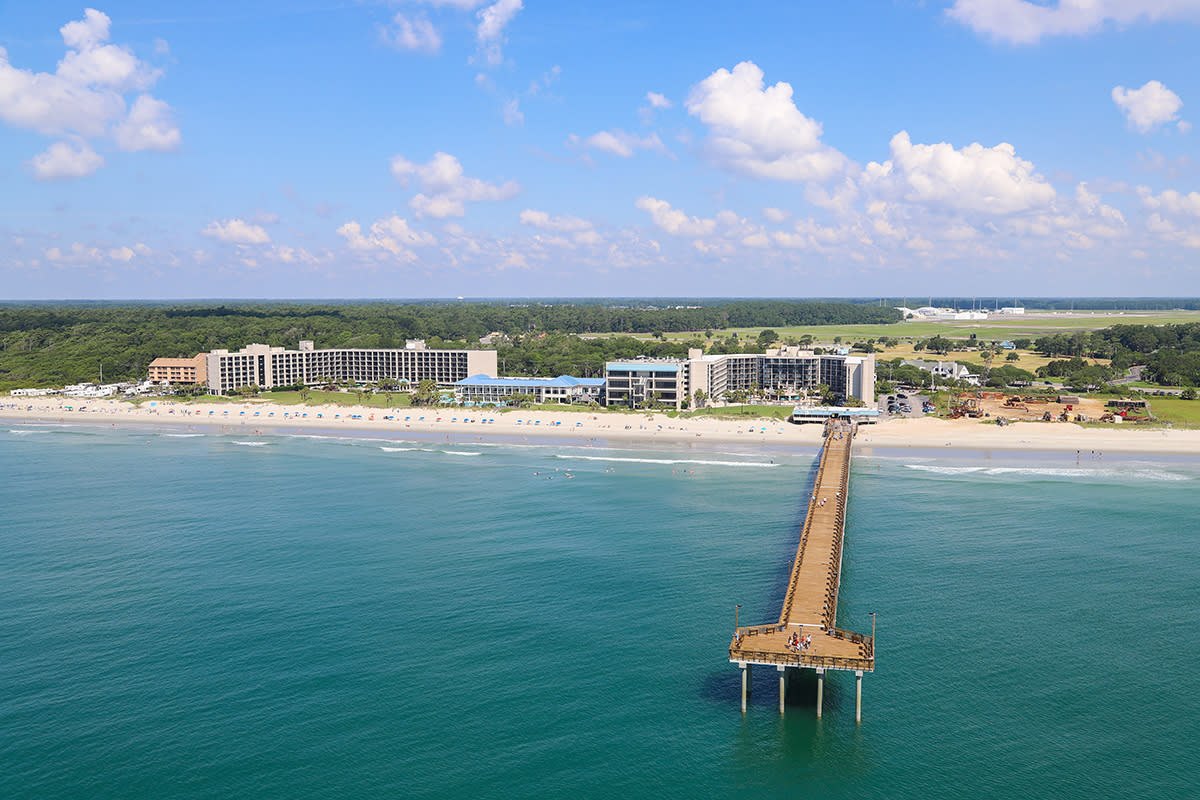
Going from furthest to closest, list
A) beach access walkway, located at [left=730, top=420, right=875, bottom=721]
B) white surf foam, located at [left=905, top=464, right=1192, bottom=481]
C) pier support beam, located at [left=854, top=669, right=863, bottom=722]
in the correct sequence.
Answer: white surf foam, located at [left=905, top=464, right=1192, bottom=481] → beach access walkway, located at [left=730, top=420, right=875, bottom=721] → pier support beam, located at [left=854, top=669, right=863, bottom=722]

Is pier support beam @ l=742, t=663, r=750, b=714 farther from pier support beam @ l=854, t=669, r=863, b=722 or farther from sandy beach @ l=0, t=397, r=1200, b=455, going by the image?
sandy beach @ l=0, t=397, r=1200, b=455

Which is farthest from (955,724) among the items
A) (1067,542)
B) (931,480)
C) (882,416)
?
(882,416)

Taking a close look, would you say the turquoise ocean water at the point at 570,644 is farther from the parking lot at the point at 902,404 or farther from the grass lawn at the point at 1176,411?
the parking lot at the point at 902,404

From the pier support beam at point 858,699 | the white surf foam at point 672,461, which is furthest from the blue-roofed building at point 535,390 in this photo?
the pier support beam at point 858,699

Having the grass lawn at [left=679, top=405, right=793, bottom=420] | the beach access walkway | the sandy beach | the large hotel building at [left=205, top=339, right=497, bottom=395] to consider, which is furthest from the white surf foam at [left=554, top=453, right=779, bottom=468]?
the large hotel building at [left=205, top=339, right=497, bottom=395]

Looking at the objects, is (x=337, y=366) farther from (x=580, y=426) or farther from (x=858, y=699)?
(x=858, y=699)

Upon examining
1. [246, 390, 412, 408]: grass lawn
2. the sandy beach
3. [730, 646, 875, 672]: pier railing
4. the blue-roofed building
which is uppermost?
the blue-roofed building
